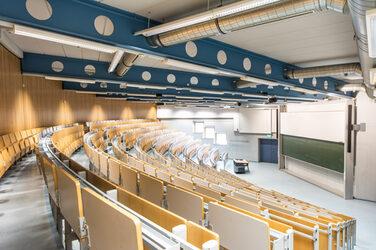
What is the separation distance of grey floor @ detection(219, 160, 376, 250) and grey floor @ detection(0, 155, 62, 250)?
22.6 ft

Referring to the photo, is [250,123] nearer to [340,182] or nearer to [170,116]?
[170,116]

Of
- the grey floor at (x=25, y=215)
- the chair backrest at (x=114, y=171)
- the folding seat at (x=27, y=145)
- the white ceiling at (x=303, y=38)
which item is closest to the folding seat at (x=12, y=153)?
the grey floor at (x=25, y=215)

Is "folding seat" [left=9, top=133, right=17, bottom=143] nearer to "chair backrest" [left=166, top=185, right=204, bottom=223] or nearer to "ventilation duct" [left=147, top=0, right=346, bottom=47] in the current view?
"ventilation duct" [left=147, top=0, right=346, bottom=47]

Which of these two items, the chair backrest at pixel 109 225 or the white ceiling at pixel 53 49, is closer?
the chair backrest at pixel 109 225

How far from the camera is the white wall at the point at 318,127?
10008 millimetres

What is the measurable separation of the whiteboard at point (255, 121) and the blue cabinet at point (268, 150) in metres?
1.49

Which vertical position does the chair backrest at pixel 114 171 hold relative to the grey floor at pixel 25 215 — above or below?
above

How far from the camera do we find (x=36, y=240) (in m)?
2.11

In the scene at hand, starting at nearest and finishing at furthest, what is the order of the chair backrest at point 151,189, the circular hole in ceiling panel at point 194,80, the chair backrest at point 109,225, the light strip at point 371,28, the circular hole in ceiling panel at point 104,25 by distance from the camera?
the chair backrest at point 109,225 < the light strip at point 371,28 < the circular hole in ceiling panel at point 104,25 < the chair backrest at point 151,189 < the circular hole in ceiling panel at point 194,80

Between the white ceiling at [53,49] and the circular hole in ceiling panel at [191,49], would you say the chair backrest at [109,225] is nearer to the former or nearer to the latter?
the circular hole in ceiling panel at [191,49]

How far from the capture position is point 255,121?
61.5 feet

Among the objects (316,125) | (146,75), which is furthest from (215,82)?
(316,125)

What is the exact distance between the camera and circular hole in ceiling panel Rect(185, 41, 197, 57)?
3.73 meters

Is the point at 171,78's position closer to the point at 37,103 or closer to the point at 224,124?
the point at 37,103
